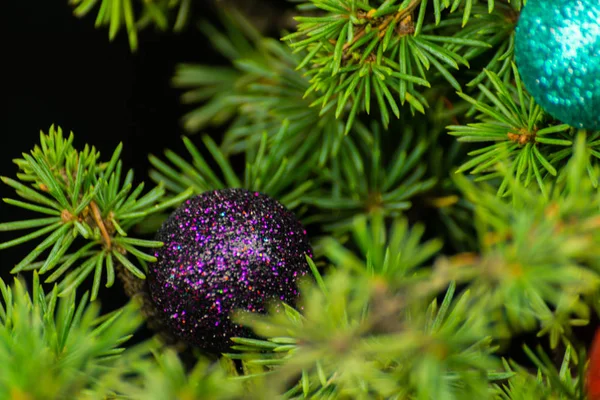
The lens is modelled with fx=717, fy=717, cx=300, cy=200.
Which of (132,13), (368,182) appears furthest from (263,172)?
(132,13)

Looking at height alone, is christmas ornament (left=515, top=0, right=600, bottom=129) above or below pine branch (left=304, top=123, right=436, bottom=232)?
above

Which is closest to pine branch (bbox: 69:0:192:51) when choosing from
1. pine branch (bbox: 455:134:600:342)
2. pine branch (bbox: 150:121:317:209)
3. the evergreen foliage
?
the evergreen foliage

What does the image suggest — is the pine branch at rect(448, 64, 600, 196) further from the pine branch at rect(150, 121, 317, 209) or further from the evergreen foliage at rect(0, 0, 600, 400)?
the pine branch at rect(150, 121, 317, 209)

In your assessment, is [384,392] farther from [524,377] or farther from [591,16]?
[591,16]

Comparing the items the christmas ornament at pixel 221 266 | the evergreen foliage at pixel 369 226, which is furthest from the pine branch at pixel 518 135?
the christmas ornament at pixel 221 266

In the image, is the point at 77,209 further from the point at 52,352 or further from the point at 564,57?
the point at 564,57

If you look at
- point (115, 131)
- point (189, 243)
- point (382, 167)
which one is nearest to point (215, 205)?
point (189, 243)
